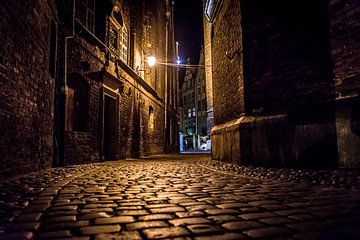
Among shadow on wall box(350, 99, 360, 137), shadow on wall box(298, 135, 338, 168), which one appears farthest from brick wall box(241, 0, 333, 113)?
→ shadow on wall box(298, 135, 338, 168)

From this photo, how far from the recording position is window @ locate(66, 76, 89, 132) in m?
9.12

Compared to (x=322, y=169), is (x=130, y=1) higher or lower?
higher

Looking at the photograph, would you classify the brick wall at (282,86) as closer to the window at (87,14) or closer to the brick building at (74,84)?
the brick building at (74,84)

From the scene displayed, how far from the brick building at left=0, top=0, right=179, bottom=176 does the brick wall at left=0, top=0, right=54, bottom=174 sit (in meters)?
0.02

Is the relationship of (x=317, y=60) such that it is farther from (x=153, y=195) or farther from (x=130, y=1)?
(x=130, y=1)

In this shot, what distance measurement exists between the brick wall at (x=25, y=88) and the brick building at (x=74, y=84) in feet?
0.06

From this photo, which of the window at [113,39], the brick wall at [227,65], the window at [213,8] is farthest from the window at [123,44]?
the brick wall at [227,65]

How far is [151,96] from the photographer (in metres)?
18.5

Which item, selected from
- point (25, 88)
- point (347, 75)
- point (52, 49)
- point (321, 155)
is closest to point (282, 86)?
point (347, 75)

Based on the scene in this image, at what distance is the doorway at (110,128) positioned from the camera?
38.7 ft

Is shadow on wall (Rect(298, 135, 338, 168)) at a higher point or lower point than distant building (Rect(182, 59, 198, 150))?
lower

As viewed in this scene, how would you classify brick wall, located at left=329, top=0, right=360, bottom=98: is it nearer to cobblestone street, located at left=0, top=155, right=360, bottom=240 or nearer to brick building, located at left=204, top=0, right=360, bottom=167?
brick building, located at left=204, top=0, right=360, bottom=167

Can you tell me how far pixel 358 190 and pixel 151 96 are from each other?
15.9 meters

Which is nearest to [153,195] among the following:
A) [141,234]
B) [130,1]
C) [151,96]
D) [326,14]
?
[141,234]
